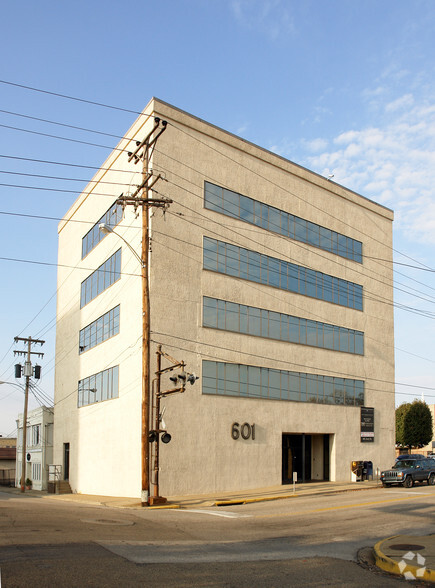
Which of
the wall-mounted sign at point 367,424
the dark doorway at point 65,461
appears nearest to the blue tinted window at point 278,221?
the wall-mounted sign at point 367,424

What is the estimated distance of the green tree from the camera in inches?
3041

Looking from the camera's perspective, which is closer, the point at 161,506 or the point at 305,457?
the point at 161,506

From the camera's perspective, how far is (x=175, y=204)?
1282 inches

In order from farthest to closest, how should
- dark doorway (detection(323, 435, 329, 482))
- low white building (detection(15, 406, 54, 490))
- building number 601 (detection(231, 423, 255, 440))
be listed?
low white building (detection(15, 406, 54, 490)) → dark doorway (detection(323, 435, 329, 482)) → building number 601 (detection(231, 423, 255, 440))

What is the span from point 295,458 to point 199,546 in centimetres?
2656

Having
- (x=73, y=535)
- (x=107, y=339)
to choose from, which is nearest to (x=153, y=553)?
(x=73, y=535)

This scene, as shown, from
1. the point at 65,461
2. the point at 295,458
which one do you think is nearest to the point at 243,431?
the point at 295,458

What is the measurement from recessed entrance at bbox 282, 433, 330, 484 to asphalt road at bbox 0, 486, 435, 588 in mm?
16762

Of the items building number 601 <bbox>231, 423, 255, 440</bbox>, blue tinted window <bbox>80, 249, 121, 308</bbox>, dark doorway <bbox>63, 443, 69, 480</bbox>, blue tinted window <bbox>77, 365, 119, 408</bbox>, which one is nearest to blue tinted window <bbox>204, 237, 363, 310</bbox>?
blue tinted window <bbox>80, 249, 121, 308</bbox>

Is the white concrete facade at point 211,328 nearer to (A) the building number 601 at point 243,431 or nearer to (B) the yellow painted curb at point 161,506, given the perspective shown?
(A) the building number 601 at point 243,431

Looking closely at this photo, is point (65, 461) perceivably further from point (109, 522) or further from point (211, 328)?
point (109, 522)

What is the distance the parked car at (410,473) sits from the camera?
110ft

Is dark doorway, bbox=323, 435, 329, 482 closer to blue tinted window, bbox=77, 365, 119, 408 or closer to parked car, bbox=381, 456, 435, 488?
parked car, bbox=381, 456, 435, 488

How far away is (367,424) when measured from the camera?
42844mm
